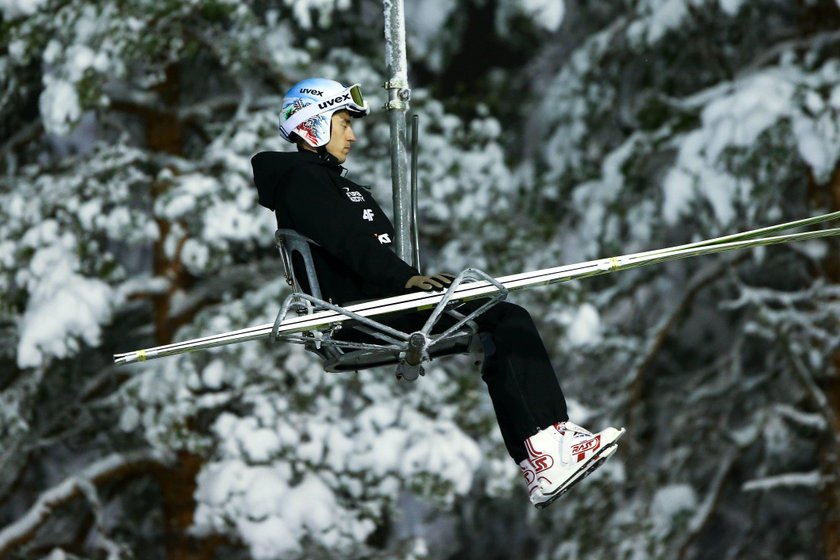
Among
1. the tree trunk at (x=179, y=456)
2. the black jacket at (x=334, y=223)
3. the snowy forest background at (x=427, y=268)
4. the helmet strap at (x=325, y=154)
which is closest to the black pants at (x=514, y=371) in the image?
the black jacket at (x=334, y=223)

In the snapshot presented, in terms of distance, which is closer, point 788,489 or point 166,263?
point 166,263

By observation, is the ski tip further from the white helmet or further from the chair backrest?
the white helmet

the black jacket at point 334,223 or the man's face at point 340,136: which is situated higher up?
the man's face at point 340,136

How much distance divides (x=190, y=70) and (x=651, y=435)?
18.6 feet

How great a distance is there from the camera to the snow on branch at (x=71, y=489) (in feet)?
42.7

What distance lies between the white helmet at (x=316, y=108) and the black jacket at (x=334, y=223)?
0.08 metres

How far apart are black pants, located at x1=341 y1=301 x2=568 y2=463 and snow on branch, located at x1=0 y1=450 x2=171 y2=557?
684 centimetres

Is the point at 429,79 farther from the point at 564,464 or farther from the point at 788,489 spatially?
the point at 564,464

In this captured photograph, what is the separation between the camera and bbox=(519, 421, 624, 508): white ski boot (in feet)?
20.4

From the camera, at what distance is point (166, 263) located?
1302 cm

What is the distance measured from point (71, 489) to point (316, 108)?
7.34m

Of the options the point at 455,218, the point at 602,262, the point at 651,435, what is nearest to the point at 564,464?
the point at 602,262

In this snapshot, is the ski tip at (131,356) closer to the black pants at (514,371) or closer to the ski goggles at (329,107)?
the black pants at (514,371)

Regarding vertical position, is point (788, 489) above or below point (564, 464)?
below
